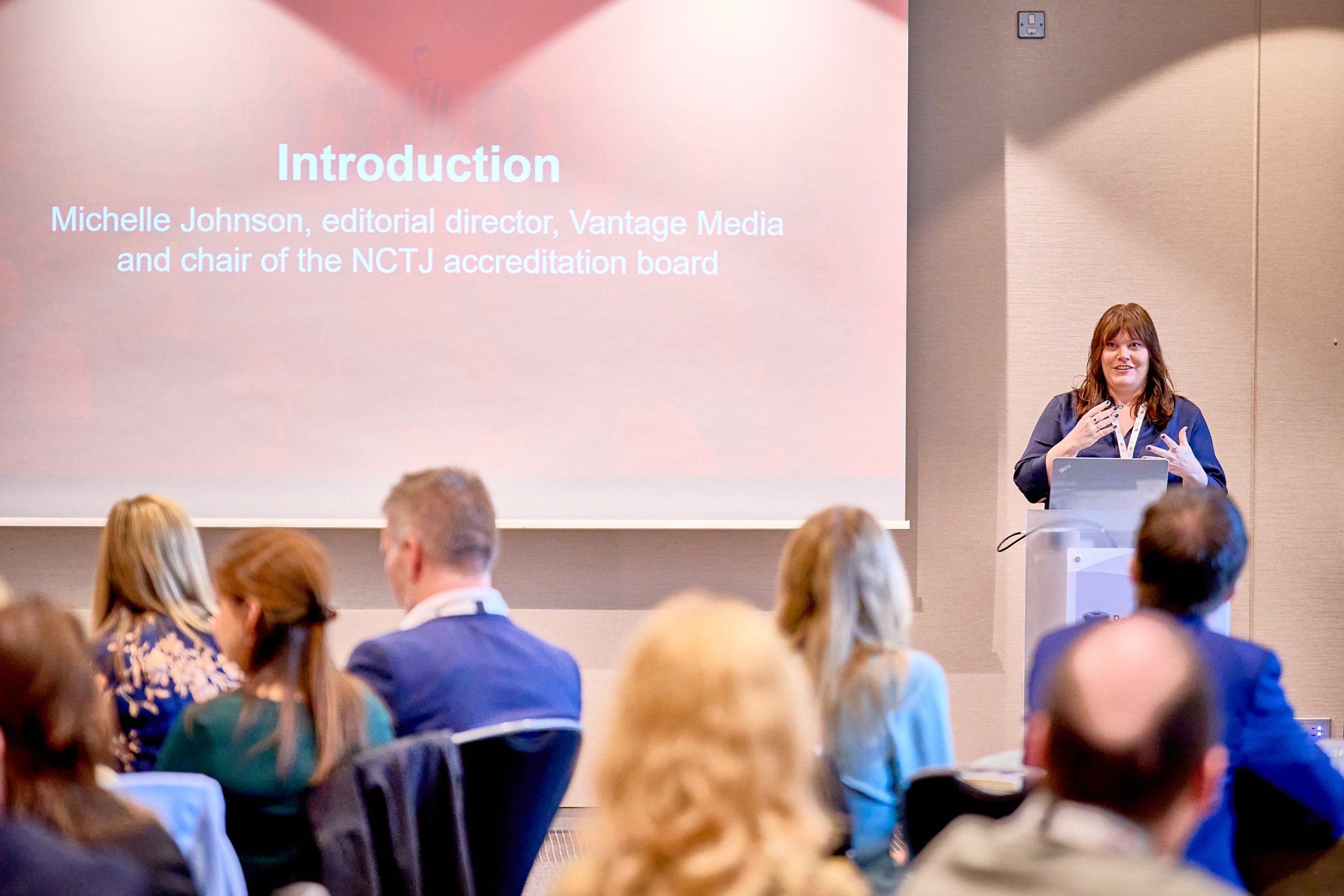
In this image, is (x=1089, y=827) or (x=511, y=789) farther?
(x=511, y=789)

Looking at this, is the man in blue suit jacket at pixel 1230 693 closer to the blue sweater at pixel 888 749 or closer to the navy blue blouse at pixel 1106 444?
the blue sweater at pixel 888 749

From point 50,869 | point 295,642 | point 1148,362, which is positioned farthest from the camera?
point 1148,362

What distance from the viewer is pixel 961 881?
1060 mm

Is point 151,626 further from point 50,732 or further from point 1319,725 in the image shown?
point 1319,725

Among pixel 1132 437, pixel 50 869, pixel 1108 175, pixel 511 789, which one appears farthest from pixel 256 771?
pixel 1108 175

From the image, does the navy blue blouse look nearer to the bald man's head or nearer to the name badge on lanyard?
the name badge on lanyard

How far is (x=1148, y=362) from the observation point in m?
3.79

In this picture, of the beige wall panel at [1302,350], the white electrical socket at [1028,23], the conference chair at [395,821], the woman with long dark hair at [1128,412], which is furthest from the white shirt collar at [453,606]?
the beige wall panel at [1302,350]

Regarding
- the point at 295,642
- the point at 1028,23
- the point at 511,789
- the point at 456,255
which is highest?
the point at 1028,23

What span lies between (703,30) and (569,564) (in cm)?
201

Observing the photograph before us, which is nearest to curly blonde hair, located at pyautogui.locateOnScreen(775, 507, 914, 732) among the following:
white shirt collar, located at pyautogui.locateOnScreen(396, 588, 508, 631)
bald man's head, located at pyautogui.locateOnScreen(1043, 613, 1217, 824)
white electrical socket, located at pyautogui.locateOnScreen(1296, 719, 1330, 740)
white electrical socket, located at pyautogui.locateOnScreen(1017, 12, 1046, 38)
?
white shirt collar, located at pyautogui.locateOnScreen(396, 588, 508, 631)

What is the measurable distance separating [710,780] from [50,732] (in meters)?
0.79

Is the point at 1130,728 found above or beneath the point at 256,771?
above

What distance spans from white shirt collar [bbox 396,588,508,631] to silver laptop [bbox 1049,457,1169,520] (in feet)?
6.06
